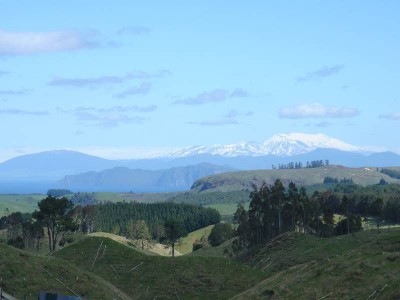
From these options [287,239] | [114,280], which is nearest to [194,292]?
[114,280]

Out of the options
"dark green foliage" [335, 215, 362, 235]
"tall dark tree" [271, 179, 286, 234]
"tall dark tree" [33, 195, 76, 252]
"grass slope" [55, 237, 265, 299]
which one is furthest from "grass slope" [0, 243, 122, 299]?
"dark green foliage" [335, 215, 362, 235]

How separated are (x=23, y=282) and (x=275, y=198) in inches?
4229

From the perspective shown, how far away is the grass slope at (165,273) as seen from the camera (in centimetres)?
9262

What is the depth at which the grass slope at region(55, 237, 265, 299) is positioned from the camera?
9262 centimetres

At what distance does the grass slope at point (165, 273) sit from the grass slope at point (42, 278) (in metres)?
6.80

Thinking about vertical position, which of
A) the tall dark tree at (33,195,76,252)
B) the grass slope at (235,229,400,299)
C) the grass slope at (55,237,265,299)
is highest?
the tall dark tree at (33,195,76,252)

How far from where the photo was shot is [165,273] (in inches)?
3903

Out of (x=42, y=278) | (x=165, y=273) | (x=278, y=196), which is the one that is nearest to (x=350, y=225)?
(x=278, y=196)

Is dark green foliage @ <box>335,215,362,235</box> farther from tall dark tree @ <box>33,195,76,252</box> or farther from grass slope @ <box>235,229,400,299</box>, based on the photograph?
grass slope @ <box>235,229,400,299</box>

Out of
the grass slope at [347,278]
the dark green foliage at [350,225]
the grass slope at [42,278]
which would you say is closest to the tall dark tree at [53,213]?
the grass slope at [42,278]

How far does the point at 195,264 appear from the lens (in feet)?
333

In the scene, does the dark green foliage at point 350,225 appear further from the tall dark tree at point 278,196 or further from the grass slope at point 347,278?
the grass slope at point 347,278

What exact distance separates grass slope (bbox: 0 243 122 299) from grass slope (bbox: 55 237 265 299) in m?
6.80

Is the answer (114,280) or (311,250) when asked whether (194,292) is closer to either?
(114,280)
